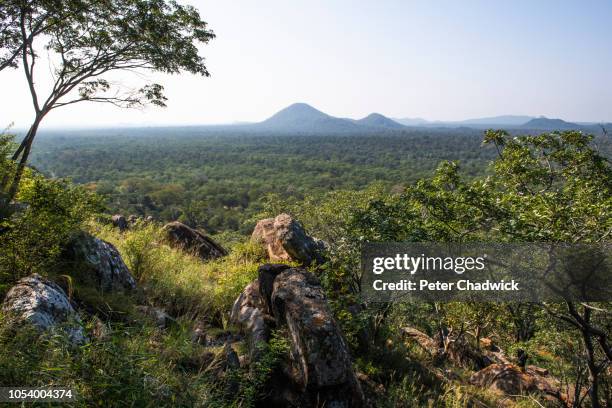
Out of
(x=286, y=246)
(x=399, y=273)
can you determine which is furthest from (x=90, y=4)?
(x=399, y=273)

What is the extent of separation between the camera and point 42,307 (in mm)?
3342

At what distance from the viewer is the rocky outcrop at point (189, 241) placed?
11.2 m

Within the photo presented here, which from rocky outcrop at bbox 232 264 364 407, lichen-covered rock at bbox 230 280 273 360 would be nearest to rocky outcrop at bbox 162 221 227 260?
lichen-covered rock at bbox 230 280 273 360

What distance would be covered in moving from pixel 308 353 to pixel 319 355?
5.0 inches

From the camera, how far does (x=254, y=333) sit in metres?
4.77

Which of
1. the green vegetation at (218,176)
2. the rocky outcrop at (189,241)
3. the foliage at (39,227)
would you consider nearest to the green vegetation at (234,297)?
the foliage at (39,227)

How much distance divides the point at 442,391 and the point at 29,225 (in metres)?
6.33

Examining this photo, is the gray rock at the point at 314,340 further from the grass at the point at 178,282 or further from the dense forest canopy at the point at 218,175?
the dense forest canopy at the point at 218,175

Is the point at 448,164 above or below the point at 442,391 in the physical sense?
above

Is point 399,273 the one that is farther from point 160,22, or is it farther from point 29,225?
point 160,22

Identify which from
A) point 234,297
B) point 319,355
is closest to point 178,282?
point 234,297

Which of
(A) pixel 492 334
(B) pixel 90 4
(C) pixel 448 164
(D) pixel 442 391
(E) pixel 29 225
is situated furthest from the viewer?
(A) pixel 492 334

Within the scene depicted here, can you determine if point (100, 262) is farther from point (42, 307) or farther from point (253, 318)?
point (253, 318)

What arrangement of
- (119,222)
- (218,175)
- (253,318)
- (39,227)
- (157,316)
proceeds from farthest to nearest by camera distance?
1. (218,175)
2. (119,222)
3. (253,318)
4. (157,316)
5. (39,227)
